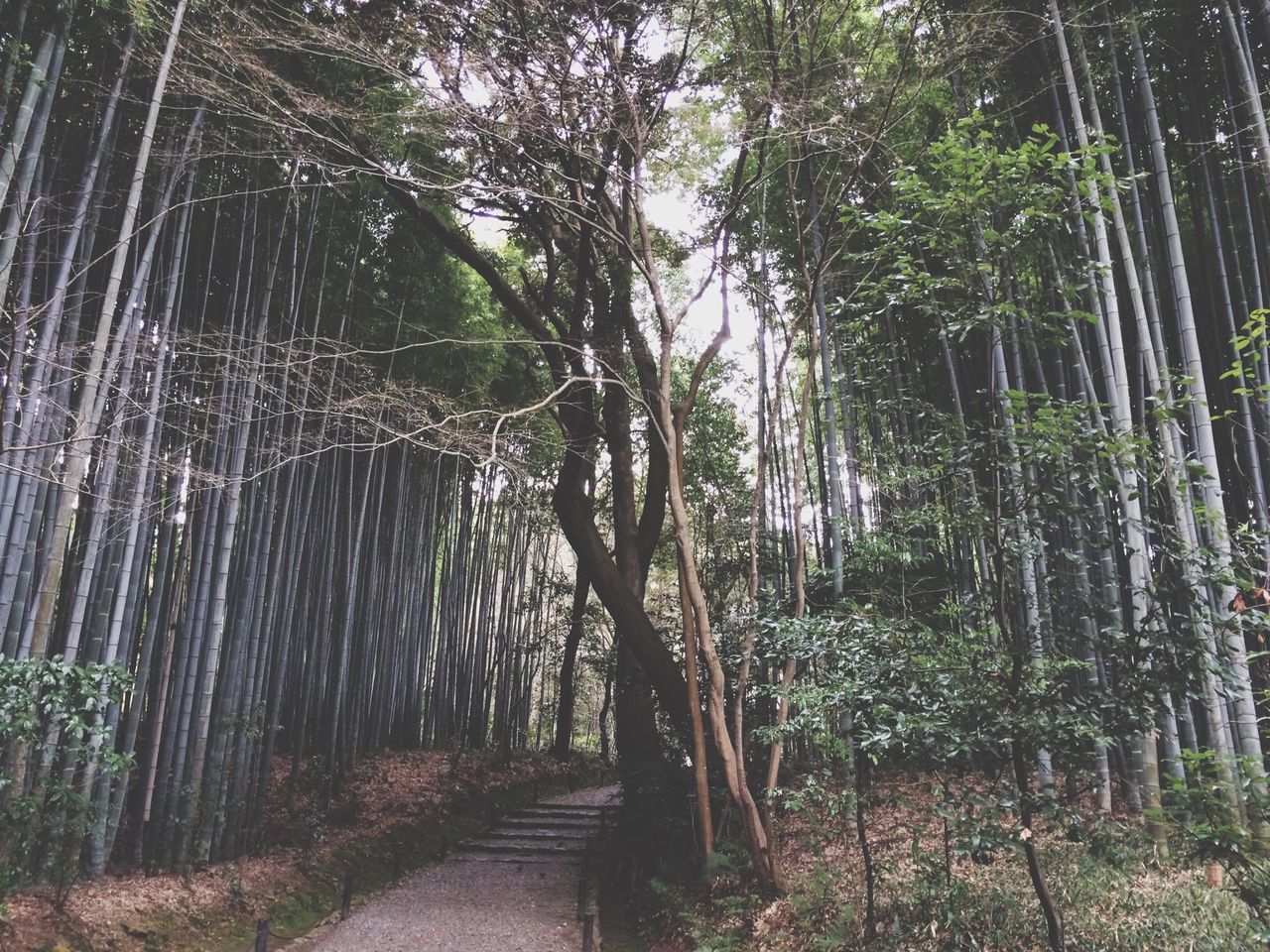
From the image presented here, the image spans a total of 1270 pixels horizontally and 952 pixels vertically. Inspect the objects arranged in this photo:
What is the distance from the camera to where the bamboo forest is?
99.0 inches

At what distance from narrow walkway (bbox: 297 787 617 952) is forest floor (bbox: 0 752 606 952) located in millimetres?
312

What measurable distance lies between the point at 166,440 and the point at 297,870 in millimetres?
3227

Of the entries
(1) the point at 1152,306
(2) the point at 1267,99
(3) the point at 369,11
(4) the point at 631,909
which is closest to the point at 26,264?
(3) the point at 369,11

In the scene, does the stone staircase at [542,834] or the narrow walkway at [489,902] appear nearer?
the narrow walkway at [489,902]

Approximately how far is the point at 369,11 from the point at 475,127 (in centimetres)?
132

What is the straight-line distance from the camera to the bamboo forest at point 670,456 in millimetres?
2514

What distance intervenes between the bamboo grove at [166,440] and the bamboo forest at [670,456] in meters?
0.04

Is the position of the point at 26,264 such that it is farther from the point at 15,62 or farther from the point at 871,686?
the point at 871,686

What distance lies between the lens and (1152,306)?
4.19 metres

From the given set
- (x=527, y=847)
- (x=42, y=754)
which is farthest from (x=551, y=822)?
(x=42, y=754)

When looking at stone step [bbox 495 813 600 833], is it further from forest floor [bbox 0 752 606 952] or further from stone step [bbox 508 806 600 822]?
forest floor [bbox 0 752 606 952]

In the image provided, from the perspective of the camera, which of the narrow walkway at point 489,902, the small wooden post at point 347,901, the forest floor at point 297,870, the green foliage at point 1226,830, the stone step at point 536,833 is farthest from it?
the stone step at point 536,833

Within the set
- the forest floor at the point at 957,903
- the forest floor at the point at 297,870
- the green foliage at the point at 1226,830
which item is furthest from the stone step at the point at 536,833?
the green foliage at the point at 1226,830

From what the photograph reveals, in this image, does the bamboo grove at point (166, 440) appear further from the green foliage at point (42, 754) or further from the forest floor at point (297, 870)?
the forest floor at point (297, 870)
